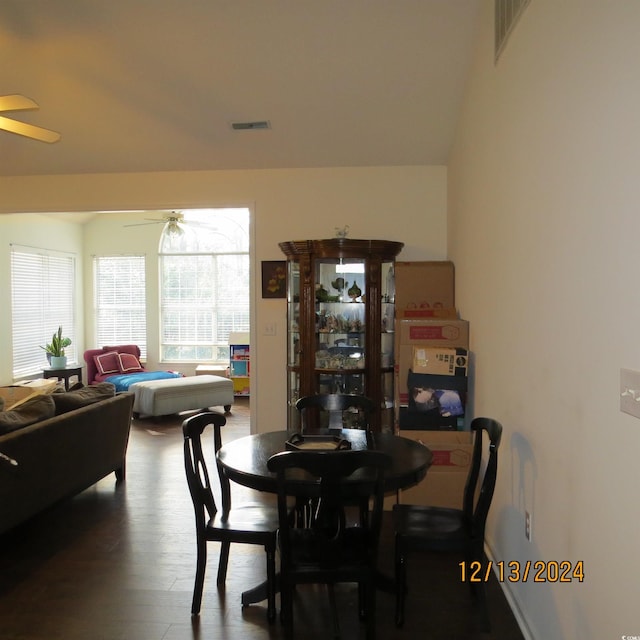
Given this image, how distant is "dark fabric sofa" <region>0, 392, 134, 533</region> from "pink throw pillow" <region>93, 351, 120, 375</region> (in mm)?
3924

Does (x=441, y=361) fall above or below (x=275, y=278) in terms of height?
below

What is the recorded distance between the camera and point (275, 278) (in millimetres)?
4840

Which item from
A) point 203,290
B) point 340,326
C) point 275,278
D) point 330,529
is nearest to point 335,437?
point 330,529

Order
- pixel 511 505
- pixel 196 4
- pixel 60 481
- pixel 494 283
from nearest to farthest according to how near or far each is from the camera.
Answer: pixel 511 505 < pixel 494 283 < pixel 196 4 < pixel 60 481

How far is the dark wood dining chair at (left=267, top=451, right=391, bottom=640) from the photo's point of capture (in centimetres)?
206

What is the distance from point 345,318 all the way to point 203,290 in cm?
496

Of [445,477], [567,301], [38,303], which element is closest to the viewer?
[567,301]

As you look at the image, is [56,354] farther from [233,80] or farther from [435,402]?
[435,402]

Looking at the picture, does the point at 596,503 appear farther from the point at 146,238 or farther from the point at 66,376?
the point at 146,238

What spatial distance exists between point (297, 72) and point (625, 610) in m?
3.56

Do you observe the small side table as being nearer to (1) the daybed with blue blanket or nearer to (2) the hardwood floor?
(1) the daybed with blue blanket

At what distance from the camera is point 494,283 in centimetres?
301

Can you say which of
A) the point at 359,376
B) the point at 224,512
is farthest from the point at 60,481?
the point at 359,376

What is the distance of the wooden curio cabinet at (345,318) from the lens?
14.3ft
